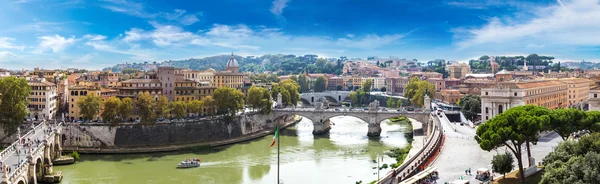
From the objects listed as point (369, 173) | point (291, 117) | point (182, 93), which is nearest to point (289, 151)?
point (369, 173)

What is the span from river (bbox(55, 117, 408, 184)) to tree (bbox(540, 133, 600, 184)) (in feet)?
36.1

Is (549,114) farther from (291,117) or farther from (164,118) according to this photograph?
(291,117)

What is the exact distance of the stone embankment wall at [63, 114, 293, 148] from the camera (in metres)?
37.3

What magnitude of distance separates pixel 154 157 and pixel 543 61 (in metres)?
102

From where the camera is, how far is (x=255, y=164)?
3334cm

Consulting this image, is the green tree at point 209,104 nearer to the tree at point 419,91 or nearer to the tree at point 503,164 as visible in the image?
the tree at point 419,91

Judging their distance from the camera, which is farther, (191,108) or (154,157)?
(191,108)

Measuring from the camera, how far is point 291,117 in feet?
184

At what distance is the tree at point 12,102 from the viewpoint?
34312mm

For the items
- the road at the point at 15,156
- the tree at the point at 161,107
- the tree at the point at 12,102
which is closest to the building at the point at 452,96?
the tree at the point at 161,107

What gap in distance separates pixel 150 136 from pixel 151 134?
188 millimetres

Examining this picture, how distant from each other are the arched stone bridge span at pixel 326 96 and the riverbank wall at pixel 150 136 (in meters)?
34.7

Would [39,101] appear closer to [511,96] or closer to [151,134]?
[151,134]

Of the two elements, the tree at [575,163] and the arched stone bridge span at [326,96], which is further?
the arched stone bridge span at [326,96]
